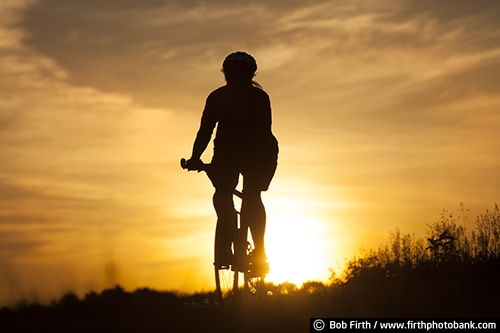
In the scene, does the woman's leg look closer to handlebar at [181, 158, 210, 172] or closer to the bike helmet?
handlebar at [181, 158, 210, 172]

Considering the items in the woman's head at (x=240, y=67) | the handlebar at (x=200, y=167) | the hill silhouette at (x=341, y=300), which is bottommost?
the hill silhouette at (x=341, y=300)

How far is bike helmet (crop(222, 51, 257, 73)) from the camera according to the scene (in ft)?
38.8

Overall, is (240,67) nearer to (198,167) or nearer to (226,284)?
(198,167)

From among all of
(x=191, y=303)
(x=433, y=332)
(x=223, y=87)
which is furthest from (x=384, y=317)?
Result: (x=191, y=303)

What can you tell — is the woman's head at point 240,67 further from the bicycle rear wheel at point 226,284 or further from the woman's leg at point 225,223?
the bicycle rear wheel at point 226,284

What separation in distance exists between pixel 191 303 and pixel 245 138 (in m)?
3.77

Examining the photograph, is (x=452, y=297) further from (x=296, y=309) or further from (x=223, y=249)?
(x=223, y=249)

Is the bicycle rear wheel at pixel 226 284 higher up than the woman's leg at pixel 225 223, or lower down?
lower down

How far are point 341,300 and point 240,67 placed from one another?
3.13 metres

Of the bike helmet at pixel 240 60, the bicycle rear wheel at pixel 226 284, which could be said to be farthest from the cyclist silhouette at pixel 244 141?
the bicycle rear wheel at pixel 226 284

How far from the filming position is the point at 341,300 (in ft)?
35.6

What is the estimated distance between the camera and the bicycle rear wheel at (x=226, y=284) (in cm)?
1234

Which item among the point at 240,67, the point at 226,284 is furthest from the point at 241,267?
the point at 240,67

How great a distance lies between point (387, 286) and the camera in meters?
11.2
